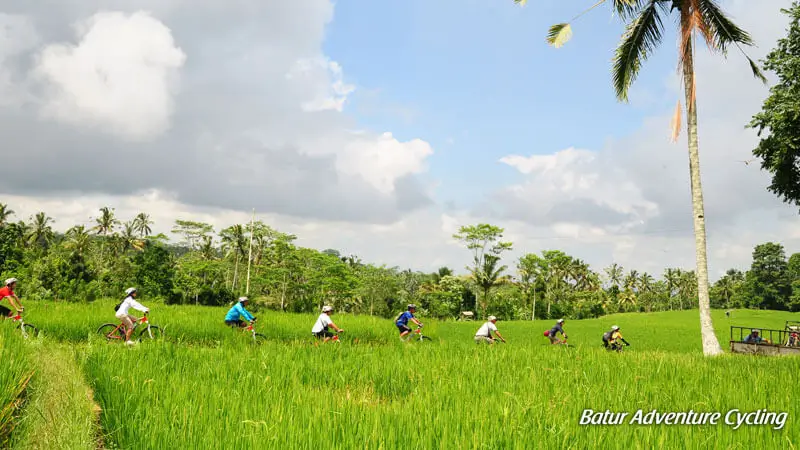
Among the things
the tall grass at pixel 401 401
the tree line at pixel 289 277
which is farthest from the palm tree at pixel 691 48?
the tree line at pixel 289 277

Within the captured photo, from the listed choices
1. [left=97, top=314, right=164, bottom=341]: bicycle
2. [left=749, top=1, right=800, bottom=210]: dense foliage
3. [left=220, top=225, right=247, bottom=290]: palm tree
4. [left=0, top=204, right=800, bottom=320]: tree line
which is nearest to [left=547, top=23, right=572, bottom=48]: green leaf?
[left=749, top=1, right=800, bottom=210]: dense foliage

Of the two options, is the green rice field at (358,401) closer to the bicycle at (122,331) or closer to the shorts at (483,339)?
the bicycle at (122,331)

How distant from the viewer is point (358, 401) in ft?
17.6

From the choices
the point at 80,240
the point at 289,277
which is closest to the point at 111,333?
the point at 289,277

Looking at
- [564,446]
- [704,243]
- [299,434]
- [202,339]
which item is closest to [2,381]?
[299,434]

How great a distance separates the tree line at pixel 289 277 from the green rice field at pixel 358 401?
33.9 meters

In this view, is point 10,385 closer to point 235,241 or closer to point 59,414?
point 59,414

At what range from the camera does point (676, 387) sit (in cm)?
622

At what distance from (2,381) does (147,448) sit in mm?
2593

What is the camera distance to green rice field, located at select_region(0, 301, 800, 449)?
3.77 metres

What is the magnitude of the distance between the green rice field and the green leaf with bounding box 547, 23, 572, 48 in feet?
37.4

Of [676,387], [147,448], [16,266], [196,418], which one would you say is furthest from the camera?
[16,266]

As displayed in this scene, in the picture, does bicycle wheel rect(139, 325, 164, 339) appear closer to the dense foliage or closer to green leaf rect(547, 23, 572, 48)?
green leaf rect(547, 23, 572, 48)

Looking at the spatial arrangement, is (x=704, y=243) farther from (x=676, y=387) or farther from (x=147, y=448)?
(x=147, y=448)
